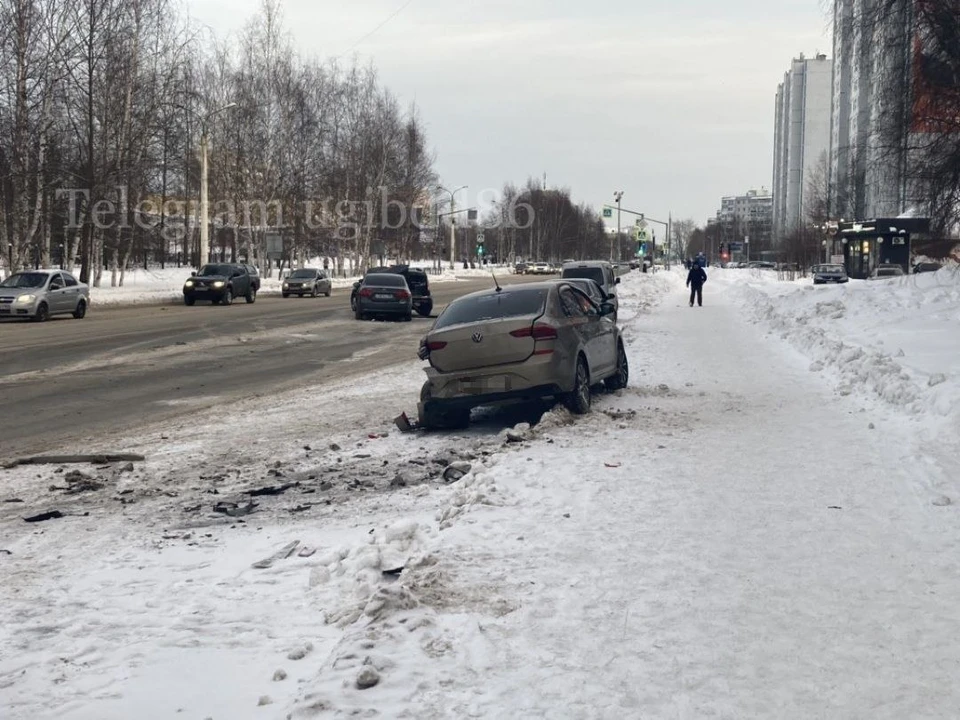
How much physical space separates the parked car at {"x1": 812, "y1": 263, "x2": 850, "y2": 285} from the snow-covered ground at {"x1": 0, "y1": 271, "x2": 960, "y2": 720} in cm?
4694

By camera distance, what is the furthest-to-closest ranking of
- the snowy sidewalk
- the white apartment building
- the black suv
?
the white apartment building → the black suv → the snowy sidewalk

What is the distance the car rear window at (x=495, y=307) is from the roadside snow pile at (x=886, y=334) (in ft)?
14.2

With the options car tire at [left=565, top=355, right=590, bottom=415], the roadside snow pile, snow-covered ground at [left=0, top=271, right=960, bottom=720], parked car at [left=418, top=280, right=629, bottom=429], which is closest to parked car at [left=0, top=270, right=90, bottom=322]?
the roadside snow pile

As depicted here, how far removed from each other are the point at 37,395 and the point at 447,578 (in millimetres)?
10549

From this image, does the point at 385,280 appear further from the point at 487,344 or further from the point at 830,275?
the point at 830,275

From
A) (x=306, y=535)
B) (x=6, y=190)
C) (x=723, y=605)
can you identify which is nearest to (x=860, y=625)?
(x=723, y=605)

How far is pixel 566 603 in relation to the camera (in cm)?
523

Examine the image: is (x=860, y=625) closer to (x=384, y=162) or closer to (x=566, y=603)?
(x=566, y=603)

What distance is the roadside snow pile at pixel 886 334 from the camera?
39.5 feet

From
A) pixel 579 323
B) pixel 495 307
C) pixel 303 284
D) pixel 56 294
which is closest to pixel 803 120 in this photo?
pixel 303 284

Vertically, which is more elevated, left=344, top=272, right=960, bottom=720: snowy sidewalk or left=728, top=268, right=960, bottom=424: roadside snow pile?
left=728, top=268, right=960, bottom=424: roadside snow pile

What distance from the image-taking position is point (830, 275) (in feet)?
185

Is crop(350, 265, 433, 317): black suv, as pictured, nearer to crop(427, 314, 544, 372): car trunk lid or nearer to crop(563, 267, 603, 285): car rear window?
crop(563, 267, 603, 285): car rear window

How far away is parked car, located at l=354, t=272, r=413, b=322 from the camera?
109ft
